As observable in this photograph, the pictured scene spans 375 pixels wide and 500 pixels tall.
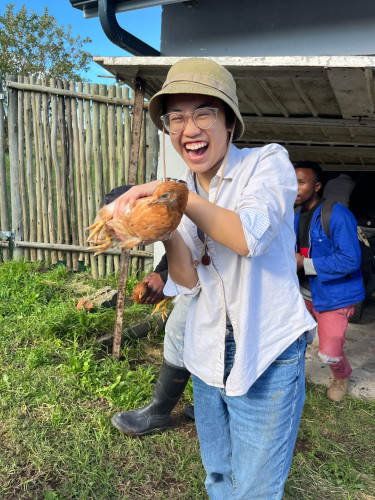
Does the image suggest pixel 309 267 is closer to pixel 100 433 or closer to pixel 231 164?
pixel 100 433

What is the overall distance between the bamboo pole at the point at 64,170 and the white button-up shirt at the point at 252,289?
5.12 m

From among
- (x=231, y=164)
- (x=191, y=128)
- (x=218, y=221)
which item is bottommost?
(x=218, y=221)

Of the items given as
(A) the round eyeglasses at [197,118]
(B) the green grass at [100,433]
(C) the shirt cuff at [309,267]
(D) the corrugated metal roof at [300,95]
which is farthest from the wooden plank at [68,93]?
(A) the round eyeglasses at [197,118]

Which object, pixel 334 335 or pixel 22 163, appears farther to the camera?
pixel 22 163

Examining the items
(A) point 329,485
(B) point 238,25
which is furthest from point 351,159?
(A) point 329,485

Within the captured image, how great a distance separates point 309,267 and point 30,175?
175 inches

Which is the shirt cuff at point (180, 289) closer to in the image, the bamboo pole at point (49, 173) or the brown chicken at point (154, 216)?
the brown chicken at point (154, 216)

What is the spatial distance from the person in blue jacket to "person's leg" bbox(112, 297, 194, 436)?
1.26 metres

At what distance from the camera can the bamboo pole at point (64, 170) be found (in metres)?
6.06

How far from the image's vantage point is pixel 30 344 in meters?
3.98

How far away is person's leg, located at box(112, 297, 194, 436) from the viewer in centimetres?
266

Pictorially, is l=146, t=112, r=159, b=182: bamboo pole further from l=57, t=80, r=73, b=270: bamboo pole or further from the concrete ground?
the concrete ground

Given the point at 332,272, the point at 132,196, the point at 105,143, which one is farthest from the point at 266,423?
the point at 105,143

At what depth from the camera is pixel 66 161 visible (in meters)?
6.21
